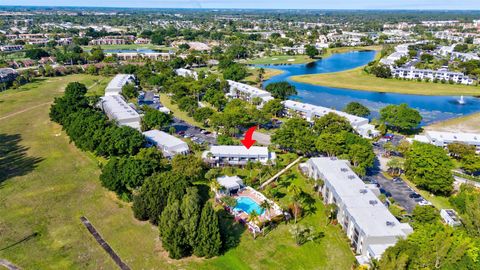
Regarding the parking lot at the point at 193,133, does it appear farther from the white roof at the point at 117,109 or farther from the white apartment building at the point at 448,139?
the white apartment building at the point at 448,139

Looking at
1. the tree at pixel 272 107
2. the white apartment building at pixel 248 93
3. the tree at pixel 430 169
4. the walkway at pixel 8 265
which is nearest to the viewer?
the walkway at pixel 8 265

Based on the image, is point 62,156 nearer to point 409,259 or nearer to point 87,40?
point 409,259

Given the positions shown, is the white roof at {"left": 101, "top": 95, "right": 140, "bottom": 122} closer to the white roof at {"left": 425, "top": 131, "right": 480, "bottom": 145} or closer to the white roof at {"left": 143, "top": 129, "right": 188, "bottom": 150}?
the white roof at {"left": 143, "top": 129, "right": 188, "bottom": 150}

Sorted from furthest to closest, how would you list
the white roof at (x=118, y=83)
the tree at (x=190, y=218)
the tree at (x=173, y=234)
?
1. the white roof at (x=118, y=83)
2. the tree at (x=173, y=234)
3. the tree at (x=190, y=218)

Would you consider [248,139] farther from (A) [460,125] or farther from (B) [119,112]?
(A) [460,125]

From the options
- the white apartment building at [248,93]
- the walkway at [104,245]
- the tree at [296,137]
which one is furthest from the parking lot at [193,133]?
the walkway at [104,245]

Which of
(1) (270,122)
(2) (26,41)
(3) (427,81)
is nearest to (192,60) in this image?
(1) (270,122)
